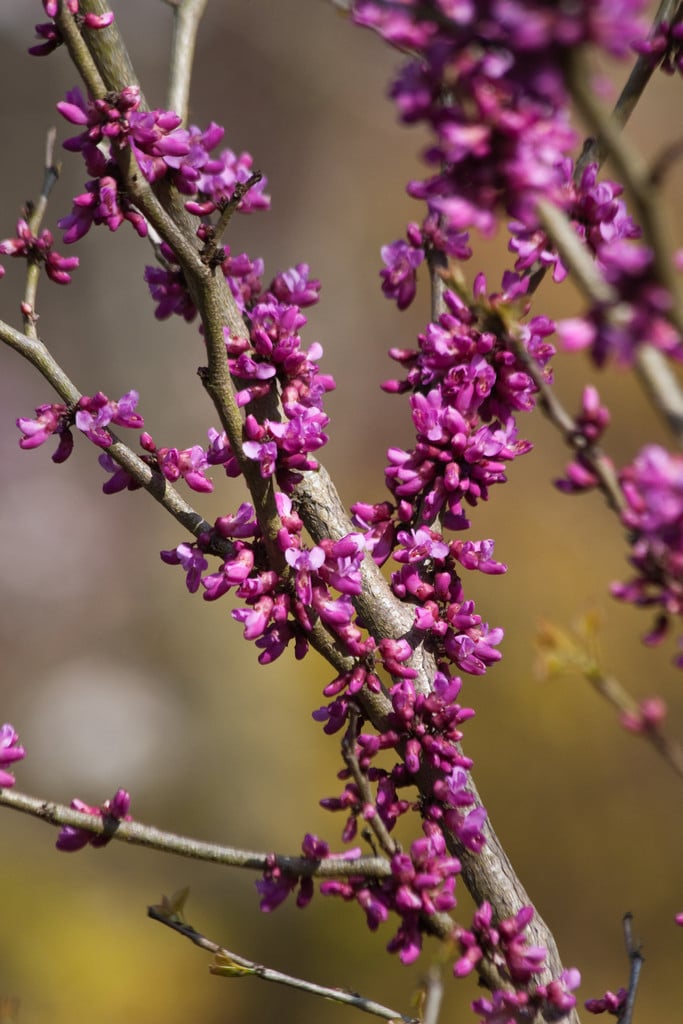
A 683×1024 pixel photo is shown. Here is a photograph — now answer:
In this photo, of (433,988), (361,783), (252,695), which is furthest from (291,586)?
(252,695)

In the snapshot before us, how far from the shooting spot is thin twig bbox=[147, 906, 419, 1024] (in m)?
1.49

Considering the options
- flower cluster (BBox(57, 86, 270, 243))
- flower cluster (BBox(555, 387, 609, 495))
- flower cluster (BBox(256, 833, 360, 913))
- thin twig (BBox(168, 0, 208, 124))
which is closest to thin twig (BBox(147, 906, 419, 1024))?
flower cluster (BBox(256, 833, 360, 913))

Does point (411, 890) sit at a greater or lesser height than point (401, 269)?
lesser

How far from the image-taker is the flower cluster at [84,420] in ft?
4.97

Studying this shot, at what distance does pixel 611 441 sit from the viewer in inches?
240

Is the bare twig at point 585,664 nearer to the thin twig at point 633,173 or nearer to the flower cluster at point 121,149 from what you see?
the thin twig at point 633,173

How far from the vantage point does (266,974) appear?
5.03ft

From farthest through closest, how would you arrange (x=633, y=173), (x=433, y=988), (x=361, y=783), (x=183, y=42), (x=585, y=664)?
1. (x=183, y=42)
2. (x=361, y=783)
3. (x=433, y=988)
4. (x=585, y=664)
5. (x=633, y=173)

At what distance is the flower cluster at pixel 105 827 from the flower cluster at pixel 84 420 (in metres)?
0.53

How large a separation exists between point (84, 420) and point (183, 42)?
0.99m

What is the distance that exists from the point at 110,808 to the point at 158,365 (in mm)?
8306

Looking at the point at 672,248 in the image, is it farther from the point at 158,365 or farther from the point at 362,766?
the point at 158,365

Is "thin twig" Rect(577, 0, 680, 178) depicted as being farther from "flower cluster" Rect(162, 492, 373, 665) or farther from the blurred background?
the blurred background

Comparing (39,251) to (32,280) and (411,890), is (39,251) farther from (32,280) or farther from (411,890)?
(411,890)
